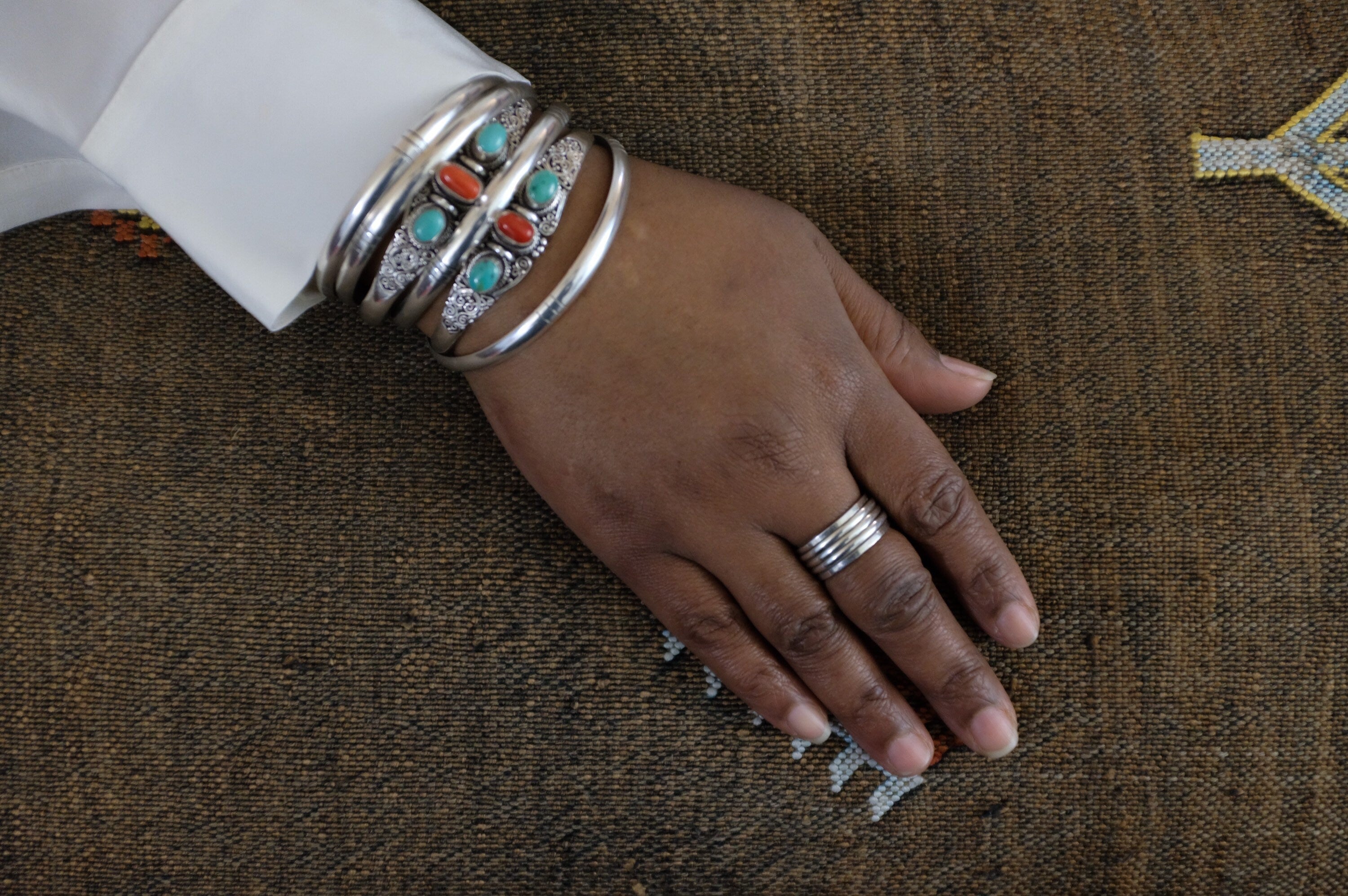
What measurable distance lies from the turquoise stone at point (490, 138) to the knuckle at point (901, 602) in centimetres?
35

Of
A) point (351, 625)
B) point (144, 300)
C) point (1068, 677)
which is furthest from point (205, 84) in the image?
point (1068, 677)

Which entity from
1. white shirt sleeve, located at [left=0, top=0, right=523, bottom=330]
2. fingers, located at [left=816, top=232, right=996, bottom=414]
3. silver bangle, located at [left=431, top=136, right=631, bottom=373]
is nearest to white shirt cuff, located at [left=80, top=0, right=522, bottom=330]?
white shirt sleeve, located at [left=0, top=0, right=523, bottom=330]

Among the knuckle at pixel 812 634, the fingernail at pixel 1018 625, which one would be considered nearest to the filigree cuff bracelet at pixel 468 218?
the knuckle at pixel 812 634

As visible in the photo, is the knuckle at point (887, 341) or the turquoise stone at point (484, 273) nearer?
the turquoise stone at point (484, 273)

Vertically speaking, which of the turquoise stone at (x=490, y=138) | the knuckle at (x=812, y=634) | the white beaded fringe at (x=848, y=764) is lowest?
the white beaded fringe at (x=848, y=764)

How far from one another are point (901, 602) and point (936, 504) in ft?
0.22

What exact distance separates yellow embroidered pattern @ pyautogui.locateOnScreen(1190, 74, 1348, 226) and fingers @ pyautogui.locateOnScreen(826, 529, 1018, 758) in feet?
1.21

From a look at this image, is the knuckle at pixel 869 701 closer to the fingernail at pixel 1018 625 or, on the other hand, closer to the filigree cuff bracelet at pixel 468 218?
the fingernail at pixel 1018 625

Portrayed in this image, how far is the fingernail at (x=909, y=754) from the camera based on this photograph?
0.60 m

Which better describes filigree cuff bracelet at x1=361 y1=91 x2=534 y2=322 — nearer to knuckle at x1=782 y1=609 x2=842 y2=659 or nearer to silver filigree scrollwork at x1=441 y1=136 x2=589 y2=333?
silver filigree scrollwork at x1=441 y1=136 x2=589 y2=333

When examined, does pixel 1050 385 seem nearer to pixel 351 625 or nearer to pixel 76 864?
pixel 351 625

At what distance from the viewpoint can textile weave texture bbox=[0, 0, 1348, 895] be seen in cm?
Answer: 62

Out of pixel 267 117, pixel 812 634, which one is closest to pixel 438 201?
pixel 267 117

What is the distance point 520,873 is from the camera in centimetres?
63
